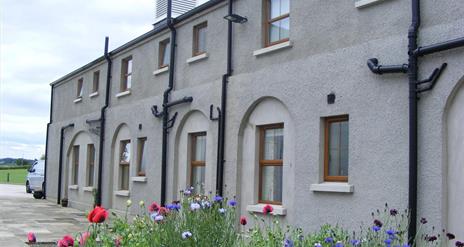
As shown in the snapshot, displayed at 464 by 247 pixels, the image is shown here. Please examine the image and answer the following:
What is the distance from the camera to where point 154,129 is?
17.5 meters

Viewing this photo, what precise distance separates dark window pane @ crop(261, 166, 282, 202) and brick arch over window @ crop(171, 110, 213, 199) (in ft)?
6.07

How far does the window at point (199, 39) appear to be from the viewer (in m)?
15.6

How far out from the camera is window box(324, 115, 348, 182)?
10727mm

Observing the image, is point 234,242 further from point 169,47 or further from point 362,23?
point 169,47

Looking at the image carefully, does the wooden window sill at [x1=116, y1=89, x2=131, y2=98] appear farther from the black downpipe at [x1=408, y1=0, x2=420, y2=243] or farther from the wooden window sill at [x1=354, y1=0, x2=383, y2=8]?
the black downpipe at [x1=408, y1=0, x2=420, y2=243]

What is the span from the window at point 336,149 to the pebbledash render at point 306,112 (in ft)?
0.06

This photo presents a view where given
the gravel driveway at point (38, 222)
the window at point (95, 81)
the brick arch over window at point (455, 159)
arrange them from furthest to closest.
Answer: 1. the window at point (95, 81)
2. the gravel driveway at point (38, 222)
3. the brick arch over window at point (455, 159)

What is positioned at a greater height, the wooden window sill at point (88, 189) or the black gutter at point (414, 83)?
the black gutter at point (414, 83)

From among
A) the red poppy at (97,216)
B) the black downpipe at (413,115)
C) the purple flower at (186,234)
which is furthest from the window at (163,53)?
the red poppy at (97,216)

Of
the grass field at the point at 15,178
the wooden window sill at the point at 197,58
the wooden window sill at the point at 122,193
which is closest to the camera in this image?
the wooden window sill at the point at 197,58

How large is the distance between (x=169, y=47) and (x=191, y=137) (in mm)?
3251

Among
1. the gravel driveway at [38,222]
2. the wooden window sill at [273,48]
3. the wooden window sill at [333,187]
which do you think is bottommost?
the gravel driveway at [38,222]

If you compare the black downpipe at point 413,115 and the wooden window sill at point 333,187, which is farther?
the wooden window sill at point 333,187

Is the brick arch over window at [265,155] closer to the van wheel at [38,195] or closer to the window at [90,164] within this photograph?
the window at [90,164]
